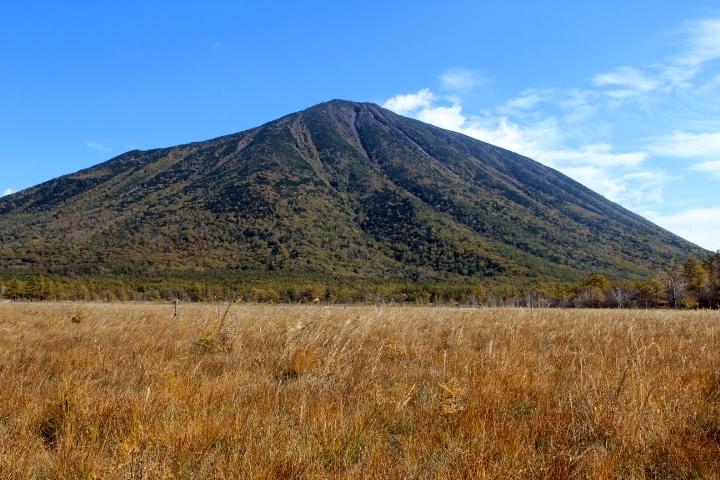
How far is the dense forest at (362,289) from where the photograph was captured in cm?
7100

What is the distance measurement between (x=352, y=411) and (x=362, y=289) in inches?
5044

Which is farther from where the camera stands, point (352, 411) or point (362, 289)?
point (362, 289)

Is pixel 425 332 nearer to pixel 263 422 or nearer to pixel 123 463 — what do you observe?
pixel 263 422

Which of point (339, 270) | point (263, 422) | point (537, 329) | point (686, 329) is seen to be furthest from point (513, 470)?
point (339, 270)

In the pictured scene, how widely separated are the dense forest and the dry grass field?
183 ft

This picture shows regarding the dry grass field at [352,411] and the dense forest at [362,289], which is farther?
the dense forest at [362,289]

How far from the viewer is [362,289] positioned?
130750 mm

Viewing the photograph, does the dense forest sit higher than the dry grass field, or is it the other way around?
the dry grass field

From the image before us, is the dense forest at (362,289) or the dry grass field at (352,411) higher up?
the dry grass field at (352,411)

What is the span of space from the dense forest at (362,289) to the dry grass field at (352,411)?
183 ft

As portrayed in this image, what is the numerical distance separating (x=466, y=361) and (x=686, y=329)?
16.1ft

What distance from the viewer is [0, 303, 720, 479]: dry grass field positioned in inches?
93.1

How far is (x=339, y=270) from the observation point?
15988 centimetres

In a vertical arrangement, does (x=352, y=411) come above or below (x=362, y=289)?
above
